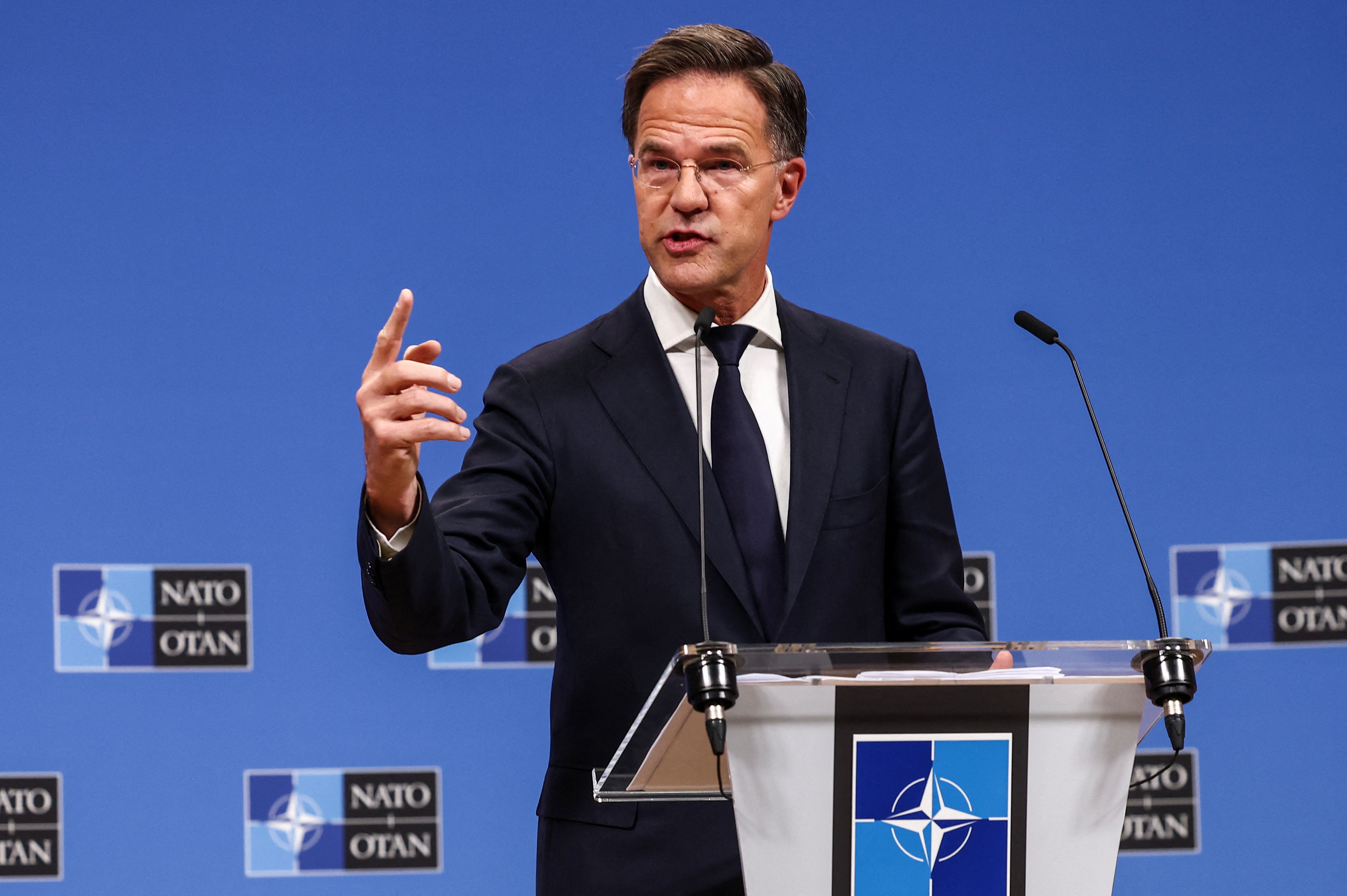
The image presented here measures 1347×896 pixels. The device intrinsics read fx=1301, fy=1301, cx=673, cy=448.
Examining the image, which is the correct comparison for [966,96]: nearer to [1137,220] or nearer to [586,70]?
[1137,220]

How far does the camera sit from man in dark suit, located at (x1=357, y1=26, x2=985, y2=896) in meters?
1.42

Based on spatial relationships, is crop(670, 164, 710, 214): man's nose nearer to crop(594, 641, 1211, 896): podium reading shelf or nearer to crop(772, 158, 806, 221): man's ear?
crop(772, 158, 806, 221): man's ear

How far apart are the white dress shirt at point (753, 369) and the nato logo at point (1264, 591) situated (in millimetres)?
1439

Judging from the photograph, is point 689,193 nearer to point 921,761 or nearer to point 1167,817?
point 921,761

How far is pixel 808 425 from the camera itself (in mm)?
1568

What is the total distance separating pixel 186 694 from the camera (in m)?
2.64


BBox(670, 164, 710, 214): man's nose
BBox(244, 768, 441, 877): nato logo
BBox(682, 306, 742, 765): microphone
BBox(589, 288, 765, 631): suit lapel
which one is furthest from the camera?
BBox(244, 768, 441, 877): nato logo

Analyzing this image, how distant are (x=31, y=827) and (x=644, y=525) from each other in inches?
72.4

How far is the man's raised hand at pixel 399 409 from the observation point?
1113 mm

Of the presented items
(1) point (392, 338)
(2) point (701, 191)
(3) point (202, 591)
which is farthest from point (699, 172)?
(3) point (202, 591)

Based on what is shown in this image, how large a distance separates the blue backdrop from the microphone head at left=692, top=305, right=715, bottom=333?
4.35ft

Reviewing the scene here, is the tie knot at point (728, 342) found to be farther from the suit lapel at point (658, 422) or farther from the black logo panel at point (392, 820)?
the black logo panel at point (392, 820)

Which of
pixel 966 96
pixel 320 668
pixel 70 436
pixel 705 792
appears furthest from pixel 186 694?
pixel 966 96

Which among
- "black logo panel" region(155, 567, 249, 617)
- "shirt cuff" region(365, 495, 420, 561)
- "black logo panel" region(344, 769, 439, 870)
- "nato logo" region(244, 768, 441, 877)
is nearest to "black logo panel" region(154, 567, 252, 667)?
"black logo panel" region(155, 567, 249, 617)
